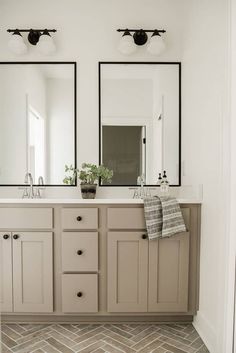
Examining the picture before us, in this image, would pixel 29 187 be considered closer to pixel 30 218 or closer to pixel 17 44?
pixel 30 218

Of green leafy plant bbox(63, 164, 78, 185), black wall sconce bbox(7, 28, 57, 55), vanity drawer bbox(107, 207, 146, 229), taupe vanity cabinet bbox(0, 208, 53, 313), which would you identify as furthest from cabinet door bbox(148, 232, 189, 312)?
black wall sconce bbox(7, 28, 57, 55)

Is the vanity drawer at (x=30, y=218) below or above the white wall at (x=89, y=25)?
below

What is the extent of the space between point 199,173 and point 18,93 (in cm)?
180

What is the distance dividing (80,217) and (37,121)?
1078 millimetres

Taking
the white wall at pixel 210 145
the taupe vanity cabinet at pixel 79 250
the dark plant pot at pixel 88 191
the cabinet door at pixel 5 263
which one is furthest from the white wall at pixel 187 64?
the cabinet door at pixel 5 263

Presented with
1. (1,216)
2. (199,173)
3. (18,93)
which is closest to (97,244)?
(1,216)

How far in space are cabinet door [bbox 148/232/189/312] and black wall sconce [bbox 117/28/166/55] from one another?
1.67m

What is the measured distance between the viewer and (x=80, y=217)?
2146mm

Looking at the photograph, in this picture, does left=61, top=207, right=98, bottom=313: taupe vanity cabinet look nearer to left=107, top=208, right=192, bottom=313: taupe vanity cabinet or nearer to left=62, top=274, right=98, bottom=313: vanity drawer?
left=62, top=274, right=98, bottom=313: vanity drawer

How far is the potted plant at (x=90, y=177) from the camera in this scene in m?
2.43

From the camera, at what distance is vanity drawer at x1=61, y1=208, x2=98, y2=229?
2150 millimetres

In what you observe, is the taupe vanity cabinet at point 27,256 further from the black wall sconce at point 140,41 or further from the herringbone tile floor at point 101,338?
the black wall sconce at point 140,41

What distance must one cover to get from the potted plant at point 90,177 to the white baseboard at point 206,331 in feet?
4.15

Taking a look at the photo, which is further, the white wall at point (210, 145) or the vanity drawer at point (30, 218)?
the vanity drawer at point (30, 218)
